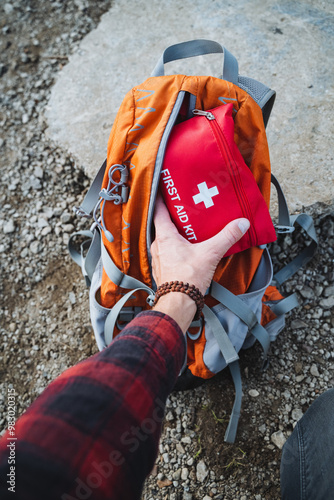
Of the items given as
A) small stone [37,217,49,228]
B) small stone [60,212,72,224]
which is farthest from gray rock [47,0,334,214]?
small stone [37,217,49,228]

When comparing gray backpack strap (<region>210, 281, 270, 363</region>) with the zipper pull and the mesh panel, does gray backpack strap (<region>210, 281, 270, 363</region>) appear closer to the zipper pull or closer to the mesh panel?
the zipper pull

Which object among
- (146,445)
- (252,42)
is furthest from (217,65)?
(146,445)

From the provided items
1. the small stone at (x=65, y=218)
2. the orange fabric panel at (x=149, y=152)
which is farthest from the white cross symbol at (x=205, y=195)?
the small stone at (x=65, y=218)

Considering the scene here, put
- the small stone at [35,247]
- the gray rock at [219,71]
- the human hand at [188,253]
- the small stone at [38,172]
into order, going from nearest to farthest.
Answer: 1. the human hand at [188,253]
2. the gray rock at [219,71]
3. the small stone at [35,247]
4. the small stone at [38,172]

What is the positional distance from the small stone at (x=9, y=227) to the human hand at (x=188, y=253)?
4.64 feet

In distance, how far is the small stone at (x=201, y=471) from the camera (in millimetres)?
1751

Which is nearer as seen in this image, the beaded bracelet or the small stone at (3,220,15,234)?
the beaded bracelet

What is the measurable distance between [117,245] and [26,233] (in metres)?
1.12

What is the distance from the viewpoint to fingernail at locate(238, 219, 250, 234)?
148 centimetres

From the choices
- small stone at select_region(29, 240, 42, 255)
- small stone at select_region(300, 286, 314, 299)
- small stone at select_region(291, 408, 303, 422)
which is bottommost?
small stone at select_region(291, 408, 303, 422)

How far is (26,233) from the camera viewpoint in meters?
2.52

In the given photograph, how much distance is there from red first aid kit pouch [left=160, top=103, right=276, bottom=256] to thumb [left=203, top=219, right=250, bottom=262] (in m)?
0.06

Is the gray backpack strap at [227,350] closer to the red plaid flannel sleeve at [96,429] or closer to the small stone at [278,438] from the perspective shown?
the small stone at [278,438]

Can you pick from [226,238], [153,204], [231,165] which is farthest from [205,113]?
[226,238]
